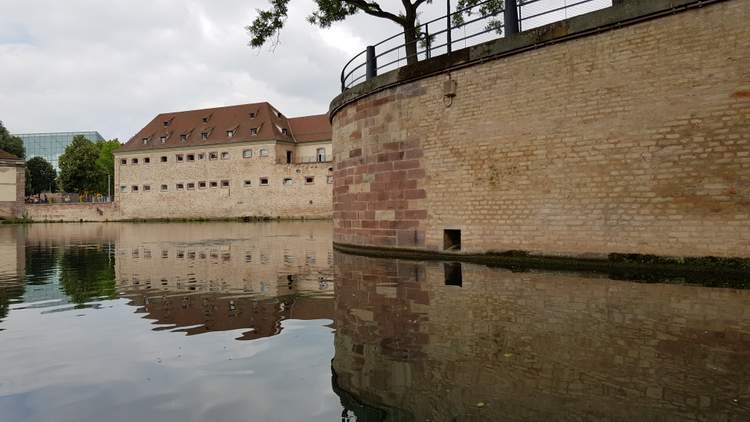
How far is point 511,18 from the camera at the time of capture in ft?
37.3

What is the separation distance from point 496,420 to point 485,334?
200 cm

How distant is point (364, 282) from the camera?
8680mm

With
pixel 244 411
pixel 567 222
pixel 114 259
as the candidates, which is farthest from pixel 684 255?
pixel 114 259

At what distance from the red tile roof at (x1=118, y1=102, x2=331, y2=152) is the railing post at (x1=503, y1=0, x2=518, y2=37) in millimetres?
46708

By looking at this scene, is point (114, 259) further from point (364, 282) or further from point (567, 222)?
point (567, 222)

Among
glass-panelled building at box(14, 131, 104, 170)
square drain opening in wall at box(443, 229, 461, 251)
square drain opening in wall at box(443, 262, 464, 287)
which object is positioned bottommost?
square drain opening in wall at box(443, 262, 464, 287)

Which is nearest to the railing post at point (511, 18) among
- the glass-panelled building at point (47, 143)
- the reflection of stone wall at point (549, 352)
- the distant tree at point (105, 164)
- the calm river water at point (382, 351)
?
the calm river water at point (382, 351)

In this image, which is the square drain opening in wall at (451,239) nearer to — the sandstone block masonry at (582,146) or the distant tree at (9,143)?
the sandstone block masonry at (582,146)

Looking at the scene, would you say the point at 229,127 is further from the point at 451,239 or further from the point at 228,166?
the point at 451,239

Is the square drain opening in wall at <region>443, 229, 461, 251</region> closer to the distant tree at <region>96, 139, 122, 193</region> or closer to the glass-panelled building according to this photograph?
the distant tree at <region>96, 139, 122, 193</region>

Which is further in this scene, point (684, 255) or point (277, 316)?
point (684, 255)

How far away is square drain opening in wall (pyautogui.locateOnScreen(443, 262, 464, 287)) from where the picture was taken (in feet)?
27.7

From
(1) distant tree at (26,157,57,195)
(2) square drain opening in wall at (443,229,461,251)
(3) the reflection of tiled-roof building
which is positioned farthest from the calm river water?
(1) distant tree at (26,157,57,195)

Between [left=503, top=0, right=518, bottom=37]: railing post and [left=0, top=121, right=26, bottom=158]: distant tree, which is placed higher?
→ [left=0, top=121, right=26, bottom=158]: distant tree
